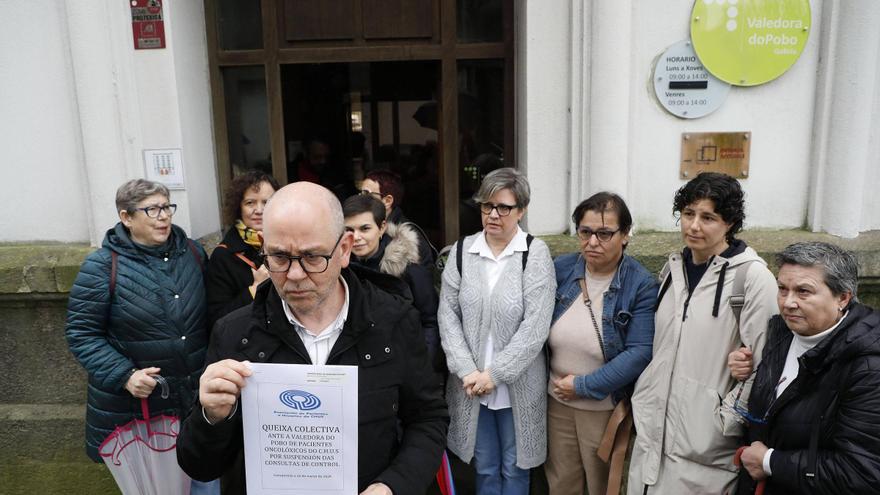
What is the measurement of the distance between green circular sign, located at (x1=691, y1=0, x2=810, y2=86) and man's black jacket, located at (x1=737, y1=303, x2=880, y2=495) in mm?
1804

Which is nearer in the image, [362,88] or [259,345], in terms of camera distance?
[259,345]

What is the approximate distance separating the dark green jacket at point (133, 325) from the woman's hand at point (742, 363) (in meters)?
2.39

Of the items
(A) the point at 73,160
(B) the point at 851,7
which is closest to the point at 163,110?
(A) the point at 73,160

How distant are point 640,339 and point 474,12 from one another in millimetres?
2321

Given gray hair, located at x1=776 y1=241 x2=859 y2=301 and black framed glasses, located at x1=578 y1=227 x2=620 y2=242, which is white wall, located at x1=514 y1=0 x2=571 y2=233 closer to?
black framed glasses, located at x1=578 y1=227 x2=620 y2=242

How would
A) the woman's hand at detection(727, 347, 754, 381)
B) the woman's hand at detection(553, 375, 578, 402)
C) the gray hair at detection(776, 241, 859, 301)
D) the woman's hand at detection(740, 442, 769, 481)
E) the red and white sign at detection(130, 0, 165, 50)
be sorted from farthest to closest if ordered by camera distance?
the red and white sign at detection(130, 0, 165, 50)
the woman's hand at detection(553, 375, 578, 402)
the woman's hand at detection(727, 347, 754, 381)
the woman's hand at detection(740, 442, 769, 481)
the gray hair at detection(776, 241, 859, 301)

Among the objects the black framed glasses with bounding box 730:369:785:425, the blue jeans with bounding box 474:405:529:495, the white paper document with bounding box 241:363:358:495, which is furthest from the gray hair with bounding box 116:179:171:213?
the black framed glasses with bounding box 730:369:785:425

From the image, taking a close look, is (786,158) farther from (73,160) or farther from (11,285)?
(11,285)

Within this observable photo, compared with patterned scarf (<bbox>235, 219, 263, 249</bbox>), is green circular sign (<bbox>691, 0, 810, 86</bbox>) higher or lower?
higher

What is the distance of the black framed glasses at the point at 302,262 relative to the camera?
1.51m

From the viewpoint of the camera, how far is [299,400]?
1512 mm

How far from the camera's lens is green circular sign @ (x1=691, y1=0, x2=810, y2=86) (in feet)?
10.7

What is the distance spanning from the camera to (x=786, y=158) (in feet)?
11.3

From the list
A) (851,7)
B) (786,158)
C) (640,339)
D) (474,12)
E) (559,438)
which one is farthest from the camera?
(474,12)
